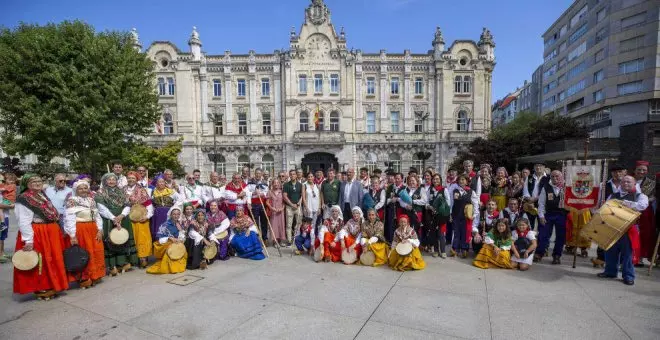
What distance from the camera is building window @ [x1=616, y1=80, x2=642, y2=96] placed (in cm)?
3318

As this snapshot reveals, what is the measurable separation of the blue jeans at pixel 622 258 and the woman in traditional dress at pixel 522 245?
4.07ft

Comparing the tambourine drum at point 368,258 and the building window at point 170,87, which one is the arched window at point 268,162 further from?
the tambourine drum at point 368,258

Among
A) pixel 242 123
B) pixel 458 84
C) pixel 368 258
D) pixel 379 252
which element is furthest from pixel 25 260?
pixel 458 84

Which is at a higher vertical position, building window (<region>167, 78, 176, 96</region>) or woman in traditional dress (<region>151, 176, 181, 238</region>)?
building window (<region>167, 78, 176, 96</region>)

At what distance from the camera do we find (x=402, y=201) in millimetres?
7609

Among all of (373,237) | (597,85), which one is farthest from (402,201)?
(597,85)

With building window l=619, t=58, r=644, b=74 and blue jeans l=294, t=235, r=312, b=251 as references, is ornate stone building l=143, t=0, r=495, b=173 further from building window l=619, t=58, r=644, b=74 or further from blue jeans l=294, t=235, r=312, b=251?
blue jeans l=294, t=235, r=312, b=251

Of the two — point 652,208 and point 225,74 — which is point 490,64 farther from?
point 652,208

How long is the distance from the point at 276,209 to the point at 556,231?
702 cm

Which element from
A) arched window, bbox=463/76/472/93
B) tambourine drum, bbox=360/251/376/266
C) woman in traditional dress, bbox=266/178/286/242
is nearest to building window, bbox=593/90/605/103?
arched window, bbox=463/76/472/93

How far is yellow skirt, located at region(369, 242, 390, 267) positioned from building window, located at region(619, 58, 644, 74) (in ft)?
143

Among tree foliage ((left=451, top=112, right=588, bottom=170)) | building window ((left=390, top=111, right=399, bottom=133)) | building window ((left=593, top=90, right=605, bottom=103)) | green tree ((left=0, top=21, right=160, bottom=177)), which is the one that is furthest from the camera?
building window ((left=593, top=90, right=605, bottom=103))

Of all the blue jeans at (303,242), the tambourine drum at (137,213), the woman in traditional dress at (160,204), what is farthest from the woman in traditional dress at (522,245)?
the tambourine drum at (137,213)

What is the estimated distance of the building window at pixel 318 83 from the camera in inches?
1275
